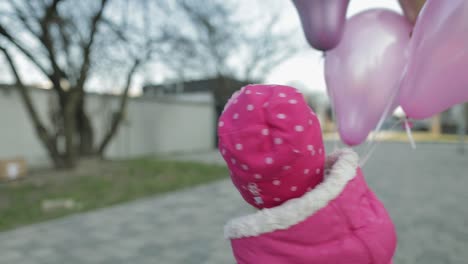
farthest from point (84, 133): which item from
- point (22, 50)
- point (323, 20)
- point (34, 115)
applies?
point (323, 20)

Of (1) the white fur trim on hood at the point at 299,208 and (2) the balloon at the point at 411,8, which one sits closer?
(1) the white fur trim on hood at the point at 299,208

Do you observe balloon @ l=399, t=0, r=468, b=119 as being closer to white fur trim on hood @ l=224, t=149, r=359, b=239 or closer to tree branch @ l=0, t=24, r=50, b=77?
white fur trim on hood @ l=224, t=149, r=359, b=239

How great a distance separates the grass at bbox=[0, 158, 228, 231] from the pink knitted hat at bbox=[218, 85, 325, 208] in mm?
4320

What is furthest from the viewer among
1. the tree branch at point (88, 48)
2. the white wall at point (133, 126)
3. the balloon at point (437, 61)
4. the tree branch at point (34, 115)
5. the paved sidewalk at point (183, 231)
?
the white wall at point (133, 126)

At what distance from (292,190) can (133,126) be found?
11.9 meters

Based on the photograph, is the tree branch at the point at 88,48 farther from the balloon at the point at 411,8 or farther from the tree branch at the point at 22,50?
the balloon at the point at 411,8

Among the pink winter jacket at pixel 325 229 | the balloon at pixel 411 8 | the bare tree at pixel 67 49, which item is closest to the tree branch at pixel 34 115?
the bare tree at pixel 67 49

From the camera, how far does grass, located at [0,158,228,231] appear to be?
5.11 meters

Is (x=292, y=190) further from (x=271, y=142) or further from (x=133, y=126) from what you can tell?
(x=133, y=126)

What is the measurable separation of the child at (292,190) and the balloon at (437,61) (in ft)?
2.29

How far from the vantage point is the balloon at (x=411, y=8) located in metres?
1.83

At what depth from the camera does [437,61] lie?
1572 mm

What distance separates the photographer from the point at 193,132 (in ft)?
50.4

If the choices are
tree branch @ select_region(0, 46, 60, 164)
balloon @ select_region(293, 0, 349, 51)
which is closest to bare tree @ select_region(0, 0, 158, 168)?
tree branch @ select_region(0, 46, 60, 164)
